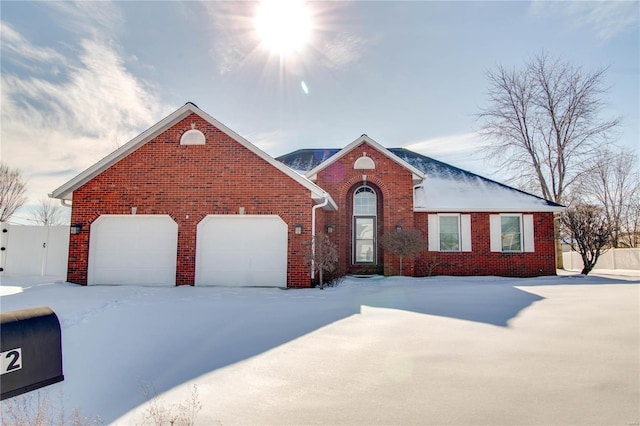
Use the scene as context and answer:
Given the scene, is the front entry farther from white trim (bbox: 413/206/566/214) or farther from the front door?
white trim (bbox: 413/206/566/214)

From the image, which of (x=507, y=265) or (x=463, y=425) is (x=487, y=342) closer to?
(x=463, y=425)

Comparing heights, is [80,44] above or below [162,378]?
above

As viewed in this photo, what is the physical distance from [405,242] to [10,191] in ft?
94.8

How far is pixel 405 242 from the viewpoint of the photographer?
50.0 ft

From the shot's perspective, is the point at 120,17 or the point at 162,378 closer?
the point at 162,378

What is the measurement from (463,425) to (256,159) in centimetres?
1025

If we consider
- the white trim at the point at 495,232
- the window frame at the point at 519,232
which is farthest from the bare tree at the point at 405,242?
the window frame at the point at 519,232

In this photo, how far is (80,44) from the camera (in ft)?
43.7

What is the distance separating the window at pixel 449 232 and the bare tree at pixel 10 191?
95.7ft

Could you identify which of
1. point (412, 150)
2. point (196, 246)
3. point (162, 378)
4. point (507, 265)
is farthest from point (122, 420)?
point (412, 150)

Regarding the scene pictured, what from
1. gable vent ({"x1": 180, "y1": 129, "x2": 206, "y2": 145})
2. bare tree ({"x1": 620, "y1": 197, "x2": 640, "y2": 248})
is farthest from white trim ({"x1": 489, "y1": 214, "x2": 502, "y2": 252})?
bare tree ({"x1": 620, "y1": 197, "x2": 640, "y2": 248})

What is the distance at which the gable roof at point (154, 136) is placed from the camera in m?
12.2

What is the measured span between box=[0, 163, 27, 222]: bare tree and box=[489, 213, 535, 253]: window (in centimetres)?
3152

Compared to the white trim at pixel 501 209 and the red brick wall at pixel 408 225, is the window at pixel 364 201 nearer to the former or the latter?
the red brick wall at pixel 408 225
